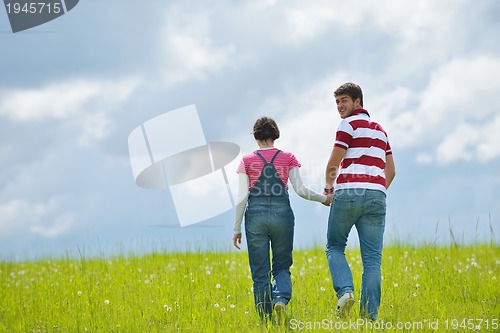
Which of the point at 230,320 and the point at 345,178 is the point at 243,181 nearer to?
the point at 345,178

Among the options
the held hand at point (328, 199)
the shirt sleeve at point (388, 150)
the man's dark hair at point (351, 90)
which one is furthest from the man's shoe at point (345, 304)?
the man's dark hair at point (351, 90)

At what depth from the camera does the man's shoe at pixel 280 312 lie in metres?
7.18

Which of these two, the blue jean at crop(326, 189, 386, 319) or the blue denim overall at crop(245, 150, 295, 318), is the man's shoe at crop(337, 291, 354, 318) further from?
the blue denim overall at crop(245, 150, 295, 318)

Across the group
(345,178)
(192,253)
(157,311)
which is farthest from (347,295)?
(192,253)

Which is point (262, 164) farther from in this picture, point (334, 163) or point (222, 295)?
point (222, 295)

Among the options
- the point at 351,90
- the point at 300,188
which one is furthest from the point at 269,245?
the point at 351,90

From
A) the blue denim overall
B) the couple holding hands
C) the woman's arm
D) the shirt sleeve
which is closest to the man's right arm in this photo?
the shirt sleeve

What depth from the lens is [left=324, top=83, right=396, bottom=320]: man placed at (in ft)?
22.8

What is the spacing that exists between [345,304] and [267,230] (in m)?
1.29

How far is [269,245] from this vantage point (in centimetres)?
725

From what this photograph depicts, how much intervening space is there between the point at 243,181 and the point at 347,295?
186 centimetres

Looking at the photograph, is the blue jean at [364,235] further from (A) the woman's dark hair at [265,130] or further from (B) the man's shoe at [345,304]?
(A) the woman's dark hair at [265,130]

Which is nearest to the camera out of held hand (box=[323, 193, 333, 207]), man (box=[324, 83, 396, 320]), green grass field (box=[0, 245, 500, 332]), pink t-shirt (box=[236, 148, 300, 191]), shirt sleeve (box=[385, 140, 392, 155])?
man (box=[324, 83, 396, 320])

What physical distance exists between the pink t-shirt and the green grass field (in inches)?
71.2
